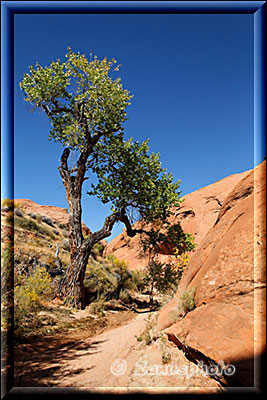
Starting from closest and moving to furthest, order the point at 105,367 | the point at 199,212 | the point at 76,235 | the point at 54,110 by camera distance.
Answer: the point at 105,367, the point at 76,235, the point at 54,110, the point at 199,212

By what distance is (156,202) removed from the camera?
36.4ft

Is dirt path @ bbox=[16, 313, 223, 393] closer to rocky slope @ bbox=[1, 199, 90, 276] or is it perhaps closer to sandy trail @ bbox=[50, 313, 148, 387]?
sandy trail @ bbox=[50, 313, 148, 387]

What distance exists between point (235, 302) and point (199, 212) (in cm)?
2597

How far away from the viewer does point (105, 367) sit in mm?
3584

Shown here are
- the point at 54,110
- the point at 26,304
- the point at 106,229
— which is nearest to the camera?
the point at 26,304

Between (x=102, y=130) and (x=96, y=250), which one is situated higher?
(x=102, y=130)

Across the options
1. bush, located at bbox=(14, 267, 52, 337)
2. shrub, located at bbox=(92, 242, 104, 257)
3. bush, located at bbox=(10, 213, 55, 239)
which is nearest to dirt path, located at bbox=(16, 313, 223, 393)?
bush, located at bbox=(14, 267, 52, 337)

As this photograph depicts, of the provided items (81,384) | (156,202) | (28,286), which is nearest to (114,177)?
(156,202)

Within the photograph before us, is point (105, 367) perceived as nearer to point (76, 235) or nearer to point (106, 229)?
point (76, 235)

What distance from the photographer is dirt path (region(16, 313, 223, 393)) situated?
111 inches

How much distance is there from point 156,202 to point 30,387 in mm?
8805

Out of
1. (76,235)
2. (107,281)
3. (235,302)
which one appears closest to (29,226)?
(107,281)

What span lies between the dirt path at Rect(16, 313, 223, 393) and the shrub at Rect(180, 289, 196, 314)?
28.3 inches

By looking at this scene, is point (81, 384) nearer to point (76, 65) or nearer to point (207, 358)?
point (207, 358)
